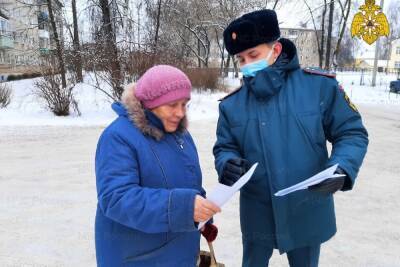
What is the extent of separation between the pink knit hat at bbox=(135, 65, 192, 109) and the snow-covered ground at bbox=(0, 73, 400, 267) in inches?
75.9

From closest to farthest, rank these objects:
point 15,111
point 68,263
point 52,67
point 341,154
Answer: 1. point 341,154
2. point 68,263
3. point 52,67
4. point 15,111

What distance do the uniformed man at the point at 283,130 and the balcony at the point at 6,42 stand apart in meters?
37.8

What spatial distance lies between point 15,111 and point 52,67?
1.80 metres

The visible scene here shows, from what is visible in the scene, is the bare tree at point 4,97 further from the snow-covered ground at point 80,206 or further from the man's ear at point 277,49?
the man's ear at point 277,49

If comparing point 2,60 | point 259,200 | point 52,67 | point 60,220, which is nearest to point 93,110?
point 52,67

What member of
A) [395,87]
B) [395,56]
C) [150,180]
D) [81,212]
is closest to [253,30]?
[150,180]

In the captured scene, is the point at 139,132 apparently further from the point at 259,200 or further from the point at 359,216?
the point at 359,216

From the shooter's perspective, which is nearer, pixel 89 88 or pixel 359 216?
pixel 359 216

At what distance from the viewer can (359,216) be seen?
396 centimetres

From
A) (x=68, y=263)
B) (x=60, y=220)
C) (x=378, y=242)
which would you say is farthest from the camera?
(x=60, y=220)

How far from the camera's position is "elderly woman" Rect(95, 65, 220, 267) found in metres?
1.38

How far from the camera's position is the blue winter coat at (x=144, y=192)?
1.38 meters

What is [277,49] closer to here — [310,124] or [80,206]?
[310,124]

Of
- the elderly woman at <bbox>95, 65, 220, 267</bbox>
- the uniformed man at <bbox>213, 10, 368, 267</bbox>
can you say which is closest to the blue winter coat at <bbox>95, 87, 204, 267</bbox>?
the elderly woman at <bbox>95, 65, 220, 267</bbox>
